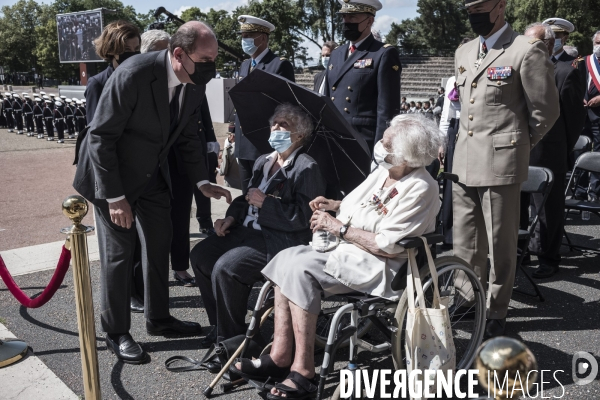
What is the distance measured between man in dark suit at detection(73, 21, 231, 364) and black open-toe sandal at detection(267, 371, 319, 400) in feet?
3.43

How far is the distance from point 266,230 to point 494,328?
1.63 m

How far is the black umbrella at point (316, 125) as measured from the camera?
Answer: 357 centimetres

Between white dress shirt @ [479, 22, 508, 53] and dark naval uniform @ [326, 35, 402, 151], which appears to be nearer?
white dress shirt @ [479, 22, 508, 53]

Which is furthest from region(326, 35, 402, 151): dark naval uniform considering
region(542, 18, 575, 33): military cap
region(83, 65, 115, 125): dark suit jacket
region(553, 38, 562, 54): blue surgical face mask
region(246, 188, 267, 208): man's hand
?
region(542, 18, 575, 33): military cap

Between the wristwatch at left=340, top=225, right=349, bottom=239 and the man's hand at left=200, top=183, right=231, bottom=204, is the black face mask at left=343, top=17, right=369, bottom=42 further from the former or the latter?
the wristwatch at left=340, top=225, right=349, bottom=239

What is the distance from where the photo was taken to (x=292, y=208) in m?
3.60

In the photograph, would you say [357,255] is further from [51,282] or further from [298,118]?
[51,282]

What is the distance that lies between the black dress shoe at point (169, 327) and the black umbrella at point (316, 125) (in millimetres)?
1295

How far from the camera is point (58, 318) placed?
4344mm

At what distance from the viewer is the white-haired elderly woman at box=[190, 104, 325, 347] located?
3.54 m

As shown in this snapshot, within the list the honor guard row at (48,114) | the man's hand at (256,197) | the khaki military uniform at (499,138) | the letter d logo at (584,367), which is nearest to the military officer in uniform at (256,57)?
the man's hand at (256,197)

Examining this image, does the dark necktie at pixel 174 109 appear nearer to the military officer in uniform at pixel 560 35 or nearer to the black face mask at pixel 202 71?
the black face mask at pixel 202 71

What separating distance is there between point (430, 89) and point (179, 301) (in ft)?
137

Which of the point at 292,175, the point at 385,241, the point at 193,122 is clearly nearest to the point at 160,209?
the point at 193,122
